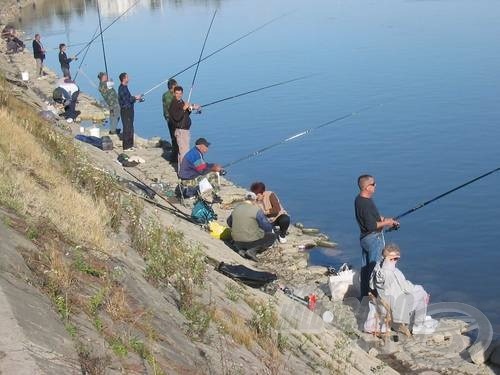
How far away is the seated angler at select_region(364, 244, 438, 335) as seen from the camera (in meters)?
8.82

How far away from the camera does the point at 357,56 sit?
32125 mm

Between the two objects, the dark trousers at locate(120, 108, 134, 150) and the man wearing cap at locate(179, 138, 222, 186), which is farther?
the dark trousers at locate(120, 108, 134, 150)

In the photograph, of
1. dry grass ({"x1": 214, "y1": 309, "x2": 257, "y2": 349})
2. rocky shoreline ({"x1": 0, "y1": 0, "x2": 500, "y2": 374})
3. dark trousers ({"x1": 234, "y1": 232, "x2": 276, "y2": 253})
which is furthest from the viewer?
dark trousers ({"x1": 234, "y1": 232, "x2": 276, "y2": 253})

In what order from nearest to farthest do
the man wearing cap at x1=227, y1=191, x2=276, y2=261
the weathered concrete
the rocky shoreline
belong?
the weathered concrete, the rocky shoreline, the man wearing cap at x1=227, y1=191, x2=276, y2=261

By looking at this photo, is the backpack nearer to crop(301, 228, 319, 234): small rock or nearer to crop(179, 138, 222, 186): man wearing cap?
crop(179, 138, 222, 186): man wearing cap

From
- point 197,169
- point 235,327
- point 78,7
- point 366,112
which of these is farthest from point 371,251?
point 78,7

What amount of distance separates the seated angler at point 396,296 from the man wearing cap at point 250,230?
2278 mm

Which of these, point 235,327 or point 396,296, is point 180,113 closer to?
point 396,296

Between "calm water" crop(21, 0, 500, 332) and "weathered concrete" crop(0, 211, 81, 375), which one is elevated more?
"weathered concrete" crop(0, 211, 81, 375)

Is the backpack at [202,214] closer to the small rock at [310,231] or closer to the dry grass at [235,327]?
the small rock at [310,231]

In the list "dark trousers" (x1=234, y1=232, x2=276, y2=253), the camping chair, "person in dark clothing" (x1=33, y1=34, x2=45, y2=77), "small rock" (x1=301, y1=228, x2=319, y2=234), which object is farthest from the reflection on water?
the camping chair

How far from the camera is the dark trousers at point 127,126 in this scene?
16.9 meters

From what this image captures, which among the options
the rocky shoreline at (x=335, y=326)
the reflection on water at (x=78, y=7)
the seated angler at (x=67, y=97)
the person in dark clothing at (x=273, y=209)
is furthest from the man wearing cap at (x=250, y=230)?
the reflection on water at (x=78, y=7)

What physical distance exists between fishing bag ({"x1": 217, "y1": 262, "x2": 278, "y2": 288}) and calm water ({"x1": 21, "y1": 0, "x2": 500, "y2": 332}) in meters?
3.81
